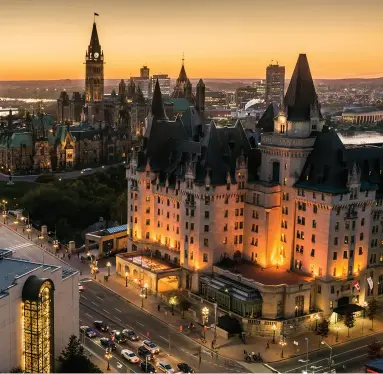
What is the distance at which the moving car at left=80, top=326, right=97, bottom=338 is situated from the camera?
66125 mm

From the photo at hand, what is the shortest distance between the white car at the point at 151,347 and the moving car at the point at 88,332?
5146mm

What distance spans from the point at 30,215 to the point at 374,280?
65.4 metres

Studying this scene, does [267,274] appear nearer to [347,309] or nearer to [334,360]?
[347,309]

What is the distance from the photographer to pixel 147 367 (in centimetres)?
5972

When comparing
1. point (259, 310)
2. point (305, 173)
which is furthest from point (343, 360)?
point (305, 173)

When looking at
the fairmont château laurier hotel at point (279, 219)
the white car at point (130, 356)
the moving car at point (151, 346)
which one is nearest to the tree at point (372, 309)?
the fairmont château laurier hotel at point (279, 219)

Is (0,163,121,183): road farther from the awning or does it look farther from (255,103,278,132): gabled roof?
the awning

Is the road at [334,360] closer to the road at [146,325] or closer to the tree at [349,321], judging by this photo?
the tree at [349,321]

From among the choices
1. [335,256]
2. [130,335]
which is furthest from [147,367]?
[335,256]

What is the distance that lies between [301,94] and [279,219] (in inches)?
557

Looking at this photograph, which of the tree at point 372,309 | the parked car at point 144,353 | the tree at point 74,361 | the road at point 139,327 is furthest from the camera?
the tree at point 372,309

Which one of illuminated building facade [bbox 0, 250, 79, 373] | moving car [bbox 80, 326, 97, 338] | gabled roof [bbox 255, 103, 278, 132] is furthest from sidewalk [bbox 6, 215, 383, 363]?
gabled roof [bbox 255, 103, 278, 132]

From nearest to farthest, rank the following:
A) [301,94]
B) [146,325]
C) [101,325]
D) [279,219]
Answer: [101,325]
[146,325]
[301,94]
[279,219]

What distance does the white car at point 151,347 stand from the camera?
6305cm
